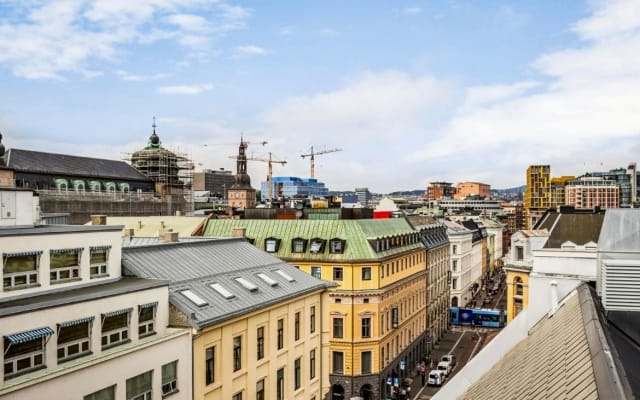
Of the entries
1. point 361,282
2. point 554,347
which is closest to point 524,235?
point 361,282

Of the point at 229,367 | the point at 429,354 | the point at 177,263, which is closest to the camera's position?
the point at 229,367

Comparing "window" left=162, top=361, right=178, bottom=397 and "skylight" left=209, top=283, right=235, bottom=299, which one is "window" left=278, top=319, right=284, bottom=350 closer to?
"skylight" left=209, top=283, right=235, bottom=299

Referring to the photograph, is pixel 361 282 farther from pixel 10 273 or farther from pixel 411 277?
pixel 10 273

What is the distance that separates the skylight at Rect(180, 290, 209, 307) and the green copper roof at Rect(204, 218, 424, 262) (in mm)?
30501

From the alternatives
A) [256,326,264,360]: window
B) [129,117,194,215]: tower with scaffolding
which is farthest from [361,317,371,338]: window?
[129,117,194,215]: tower with scaffolding

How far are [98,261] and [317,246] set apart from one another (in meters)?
35.3

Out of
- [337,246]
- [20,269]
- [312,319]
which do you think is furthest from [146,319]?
[337,246]

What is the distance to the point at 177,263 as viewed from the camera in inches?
1320

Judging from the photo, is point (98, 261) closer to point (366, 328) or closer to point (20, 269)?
point (20, 269)

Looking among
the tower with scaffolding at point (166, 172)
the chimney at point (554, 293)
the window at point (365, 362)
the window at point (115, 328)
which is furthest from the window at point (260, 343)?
the tower with scaffolding at point (166, 172)

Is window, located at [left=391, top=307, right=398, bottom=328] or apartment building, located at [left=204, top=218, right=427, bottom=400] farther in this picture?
window, located at [left=391, top=307, right=398, bottom=328]

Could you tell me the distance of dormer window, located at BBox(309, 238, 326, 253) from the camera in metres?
61.1

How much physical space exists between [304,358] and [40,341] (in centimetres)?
1973

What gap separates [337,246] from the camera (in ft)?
199
